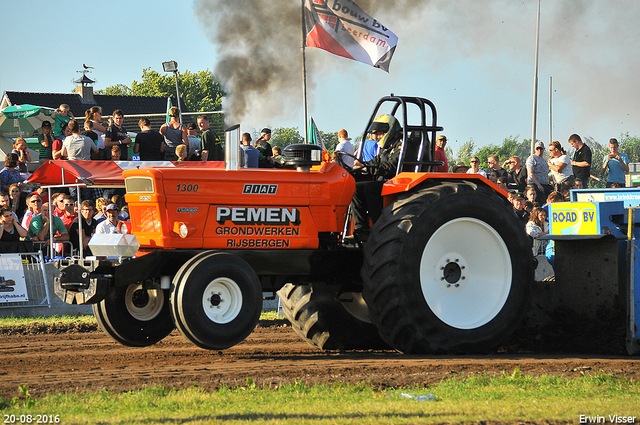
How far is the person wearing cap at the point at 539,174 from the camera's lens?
15.2m

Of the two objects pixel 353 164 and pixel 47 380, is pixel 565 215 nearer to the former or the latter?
pixel 353 164

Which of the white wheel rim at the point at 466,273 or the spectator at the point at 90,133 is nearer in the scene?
the white wheel rim at the point at 466,273

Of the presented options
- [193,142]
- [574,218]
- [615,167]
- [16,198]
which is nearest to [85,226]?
[16,198]

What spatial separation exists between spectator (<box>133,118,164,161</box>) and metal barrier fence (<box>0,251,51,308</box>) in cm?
253

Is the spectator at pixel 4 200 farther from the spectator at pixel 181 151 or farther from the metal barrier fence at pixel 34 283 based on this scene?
the spectator at pixel 181 151

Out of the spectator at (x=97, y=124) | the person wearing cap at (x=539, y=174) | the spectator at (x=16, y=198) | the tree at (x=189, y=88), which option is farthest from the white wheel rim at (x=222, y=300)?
the tree at (x=189, y=88)

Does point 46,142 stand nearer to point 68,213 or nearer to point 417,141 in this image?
point 68,213

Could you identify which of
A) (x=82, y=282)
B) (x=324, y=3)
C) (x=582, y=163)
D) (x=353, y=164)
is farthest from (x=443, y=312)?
(x=324, y=3)

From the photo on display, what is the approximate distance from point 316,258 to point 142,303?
5.40 feet

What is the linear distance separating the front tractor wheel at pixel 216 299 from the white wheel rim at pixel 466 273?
1.65 metres

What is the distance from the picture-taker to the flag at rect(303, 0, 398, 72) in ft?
62.0

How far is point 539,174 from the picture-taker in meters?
15.3

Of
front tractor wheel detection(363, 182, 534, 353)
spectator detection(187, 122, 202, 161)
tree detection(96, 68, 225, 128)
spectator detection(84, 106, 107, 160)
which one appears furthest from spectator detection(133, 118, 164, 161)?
tree detection(96, 68, 225, 128)

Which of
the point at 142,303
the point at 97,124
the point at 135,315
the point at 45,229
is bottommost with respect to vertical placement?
the point at 135,315
